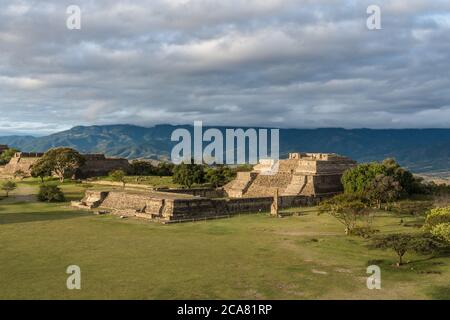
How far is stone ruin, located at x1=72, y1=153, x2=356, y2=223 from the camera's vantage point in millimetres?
41250

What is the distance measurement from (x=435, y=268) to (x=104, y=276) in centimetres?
1602

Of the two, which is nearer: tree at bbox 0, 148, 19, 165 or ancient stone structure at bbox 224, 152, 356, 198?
ancient stone structure at bbox 224, 152, 356, 198

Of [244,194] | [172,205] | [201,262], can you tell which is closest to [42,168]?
[244,194]

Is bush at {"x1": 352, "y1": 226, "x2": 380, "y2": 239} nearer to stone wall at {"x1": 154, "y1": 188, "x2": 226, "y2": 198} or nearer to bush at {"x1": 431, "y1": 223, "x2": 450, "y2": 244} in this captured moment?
bush at {"x1": 431, "y1": 223, "x2": 450, "y2": 244}

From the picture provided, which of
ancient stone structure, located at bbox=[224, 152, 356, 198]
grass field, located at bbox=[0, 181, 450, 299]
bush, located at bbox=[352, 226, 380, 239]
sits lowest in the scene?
grass field, located at bbox=[0, 181, 450, 299]

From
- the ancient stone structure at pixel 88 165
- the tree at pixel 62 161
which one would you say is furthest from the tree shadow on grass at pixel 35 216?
the ancient stone structure at pixel 88 165

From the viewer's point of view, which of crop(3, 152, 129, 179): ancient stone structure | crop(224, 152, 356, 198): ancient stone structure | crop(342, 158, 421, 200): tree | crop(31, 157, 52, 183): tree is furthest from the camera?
crop(3, 152, 129, 179): ancient stone structure

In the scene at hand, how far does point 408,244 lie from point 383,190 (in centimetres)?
2494

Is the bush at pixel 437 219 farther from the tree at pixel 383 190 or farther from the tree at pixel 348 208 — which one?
the tree at pixel 383 190

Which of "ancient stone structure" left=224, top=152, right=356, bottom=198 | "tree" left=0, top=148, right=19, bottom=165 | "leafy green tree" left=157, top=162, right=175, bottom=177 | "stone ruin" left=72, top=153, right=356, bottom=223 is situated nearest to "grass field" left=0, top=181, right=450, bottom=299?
"stone ruin" left=72, top=153, right=356, bottom=223

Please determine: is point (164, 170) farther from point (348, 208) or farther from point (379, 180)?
point (348, 208)

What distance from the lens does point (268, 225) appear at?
125 feet
